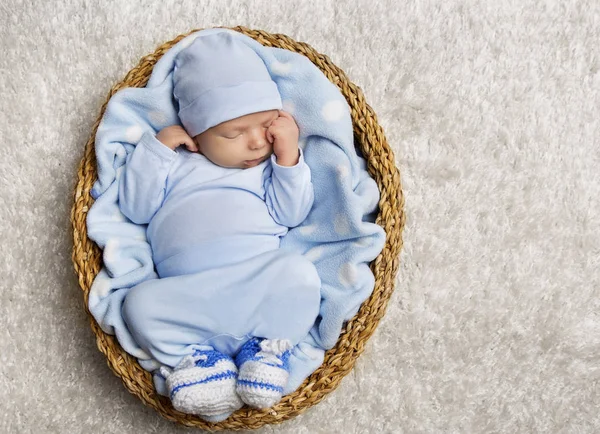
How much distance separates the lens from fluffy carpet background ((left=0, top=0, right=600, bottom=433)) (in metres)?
1.44

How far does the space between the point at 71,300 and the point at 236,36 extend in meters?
0.62

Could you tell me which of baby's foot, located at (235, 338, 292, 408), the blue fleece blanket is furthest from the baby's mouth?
baby's foot, located at (235, 338, 292, 408)

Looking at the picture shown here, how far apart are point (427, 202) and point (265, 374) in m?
0.54

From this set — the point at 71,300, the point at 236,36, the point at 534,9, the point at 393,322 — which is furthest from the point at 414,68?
the point at 71,300

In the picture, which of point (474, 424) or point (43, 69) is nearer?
point (474, 424)

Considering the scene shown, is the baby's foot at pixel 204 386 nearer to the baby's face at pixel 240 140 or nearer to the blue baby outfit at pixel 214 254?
the blue baby outfit at pixel 214 254

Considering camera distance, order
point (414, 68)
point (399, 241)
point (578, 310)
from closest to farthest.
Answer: point (399, 241) → point (578, 310) → point (414, 68)

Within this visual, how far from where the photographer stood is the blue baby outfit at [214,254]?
128 centimetres

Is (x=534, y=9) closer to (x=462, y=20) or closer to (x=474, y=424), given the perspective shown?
(x=462, y=20)

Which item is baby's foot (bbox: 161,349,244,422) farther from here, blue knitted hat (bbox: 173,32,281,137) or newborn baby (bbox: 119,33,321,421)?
blue knitted hat (bbox: 173,32,281,137)

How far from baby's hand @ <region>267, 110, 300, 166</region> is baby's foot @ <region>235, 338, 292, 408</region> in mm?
322

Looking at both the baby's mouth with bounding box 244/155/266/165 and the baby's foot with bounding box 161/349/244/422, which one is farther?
the baby's mouth with bounding box 244/155/266/165

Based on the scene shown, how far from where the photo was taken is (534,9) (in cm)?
161

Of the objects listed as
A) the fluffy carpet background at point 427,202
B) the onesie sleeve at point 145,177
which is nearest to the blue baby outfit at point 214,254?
the onesie sleeve at point 145,177
